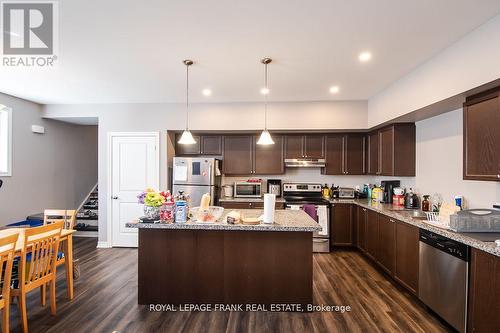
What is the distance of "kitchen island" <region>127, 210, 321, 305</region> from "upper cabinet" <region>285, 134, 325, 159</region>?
2.27 metres

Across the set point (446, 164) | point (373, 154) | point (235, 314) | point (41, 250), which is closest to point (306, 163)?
point (373, 154)

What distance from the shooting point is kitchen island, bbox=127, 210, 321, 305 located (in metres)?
2.47

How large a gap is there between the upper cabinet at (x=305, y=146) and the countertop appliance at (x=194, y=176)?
153 cm

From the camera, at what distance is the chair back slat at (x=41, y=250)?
217 cm

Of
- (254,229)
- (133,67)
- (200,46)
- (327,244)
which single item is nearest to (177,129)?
(133,67)

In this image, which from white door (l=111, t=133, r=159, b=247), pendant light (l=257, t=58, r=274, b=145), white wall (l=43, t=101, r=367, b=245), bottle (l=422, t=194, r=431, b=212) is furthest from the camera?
white door (l=111, t=133, r=159, b=247)

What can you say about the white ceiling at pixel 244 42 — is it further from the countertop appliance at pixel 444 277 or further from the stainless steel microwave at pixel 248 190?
the countertop appliance at pixel 444 277

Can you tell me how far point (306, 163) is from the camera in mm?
4594

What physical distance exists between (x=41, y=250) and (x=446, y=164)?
15.4ft

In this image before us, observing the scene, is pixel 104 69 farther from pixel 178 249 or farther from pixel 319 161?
pixel 319 161

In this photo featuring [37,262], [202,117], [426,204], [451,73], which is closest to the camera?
[37,262]

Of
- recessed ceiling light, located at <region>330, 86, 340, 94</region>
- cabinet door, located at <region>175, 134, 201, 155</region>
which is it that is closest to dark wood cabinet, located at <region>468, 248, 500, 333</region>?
recessed ceiling light, located at <region>330, 86, 340, 94</region>

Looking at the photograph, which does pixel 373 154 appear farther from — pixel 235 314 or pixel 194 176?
pixel 235 314

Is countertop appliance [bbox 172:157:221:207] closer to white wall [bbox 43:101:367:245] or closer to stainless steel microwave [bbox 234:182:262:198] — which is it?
white wall [bbox 43:101:367:245]
